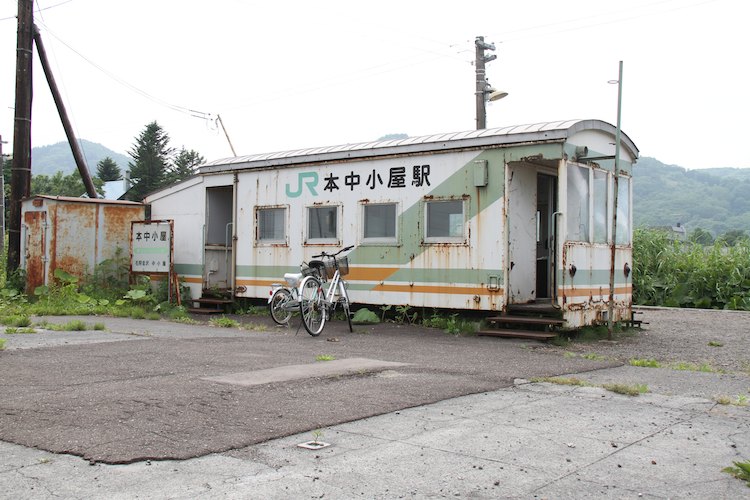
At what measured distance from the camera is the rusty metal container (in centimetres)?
1521

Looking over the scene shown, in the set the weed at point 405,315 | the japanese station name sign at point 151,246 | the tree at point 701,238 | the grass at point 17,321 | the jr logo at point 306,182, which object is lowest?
the grass at point 17,321

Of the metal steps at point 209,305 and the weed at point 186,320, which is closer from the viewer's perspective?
the weed at point 186,320

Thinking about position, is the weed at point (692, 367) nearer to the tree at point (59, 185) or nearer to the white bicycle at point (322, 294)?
the white bicycle at point (322, 294)

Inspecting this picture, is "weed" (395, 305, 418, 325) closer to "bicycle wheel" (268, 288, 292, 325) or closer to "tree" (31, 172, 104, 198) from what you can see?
"bicycle wheel" (268, 288, 292, 325)

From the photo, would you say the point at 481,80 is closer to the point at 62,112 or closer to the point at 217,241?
the point at 217,241

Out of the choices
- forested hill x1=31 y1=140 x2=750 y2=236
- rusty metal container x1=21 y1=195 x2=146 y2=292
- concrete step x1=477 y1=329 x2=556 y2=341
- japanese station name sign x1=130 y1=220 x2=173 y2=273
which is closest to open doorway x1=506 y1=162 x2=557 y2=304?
concrete step x1=477 y1=329 x2=556 y2=341

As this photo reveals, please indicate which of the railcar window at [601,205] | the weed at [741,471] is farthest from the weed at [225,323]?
the weed at [741,471]

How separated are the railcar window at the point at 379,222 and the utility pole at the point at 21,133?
8.23 m

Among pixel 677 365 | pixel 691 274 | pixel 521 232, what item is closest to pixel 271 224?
pixel 521 232

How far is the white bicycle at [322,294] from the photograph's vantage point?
10508mm

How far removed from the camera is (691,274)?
62.4ft

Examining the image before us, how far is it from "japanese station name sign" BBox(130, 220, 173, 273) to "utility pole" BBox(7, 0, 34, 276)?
114 inches

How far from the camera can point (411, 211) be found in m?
11.9

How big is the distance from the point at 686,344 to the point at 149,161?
5100 cm
